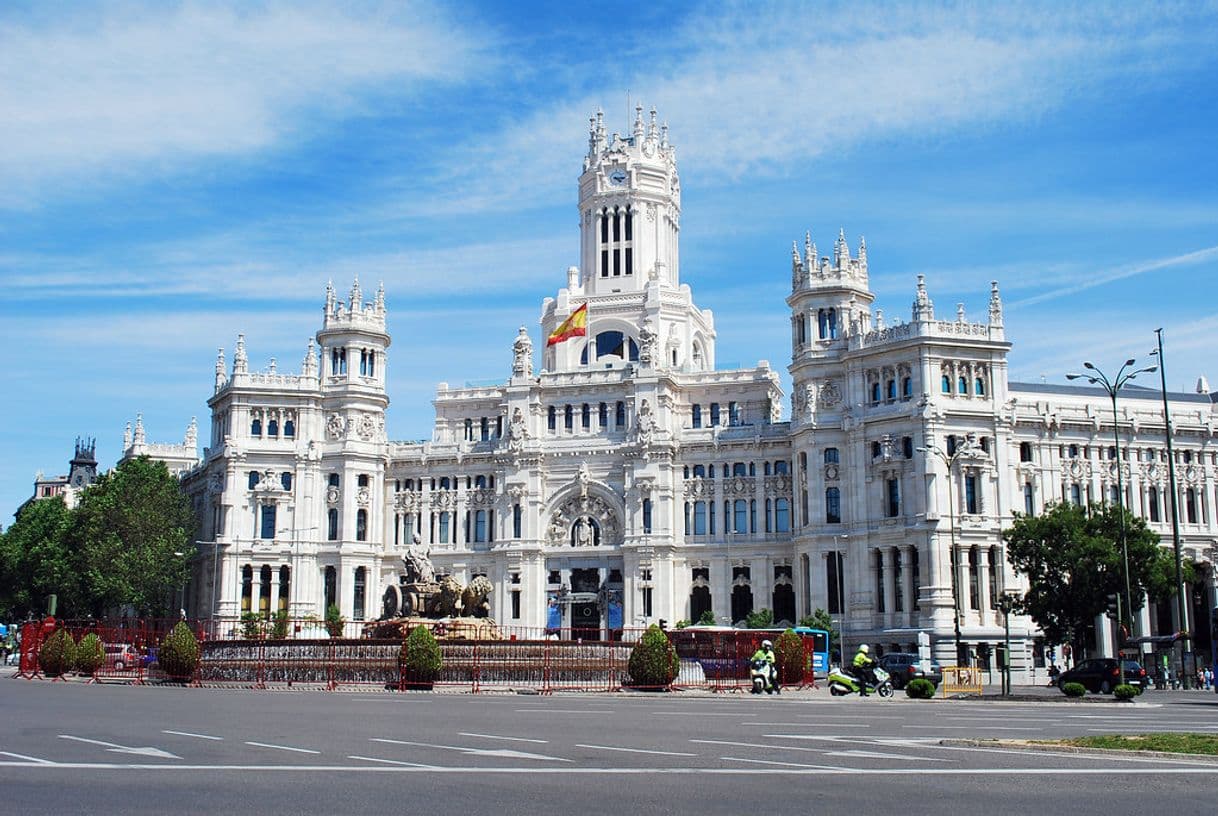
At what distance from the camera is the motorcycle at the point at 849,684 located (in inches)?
1954

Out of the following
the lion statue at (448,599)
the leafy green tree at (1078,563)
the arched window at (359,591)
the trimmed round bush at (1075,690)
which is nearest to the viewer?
the trimmed round bush at (1075,690)

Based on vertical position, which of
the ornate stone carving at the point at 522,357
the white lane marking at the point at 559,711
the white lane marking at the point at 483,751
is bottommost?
the white lane marking at the point at 559,711

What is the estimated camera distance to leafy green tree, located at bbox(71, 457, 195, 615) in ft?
334

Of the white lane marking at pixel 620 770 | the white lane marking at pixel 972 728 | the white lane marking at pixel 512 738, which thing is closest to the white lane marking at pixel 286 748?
the white lane marking at pixel 620 770

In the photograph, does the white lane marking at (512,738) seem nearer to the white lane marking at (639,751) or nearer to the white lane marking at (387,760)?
the white lane marking at (639,751)

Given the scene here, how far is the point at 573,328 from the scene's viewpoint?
109 m

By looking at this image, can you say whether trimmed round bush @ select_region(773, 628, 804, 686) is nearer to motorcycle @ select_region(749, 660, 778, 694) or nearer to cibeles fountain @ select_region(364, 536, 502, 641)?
motorcycle @ select_region(749, 660, 778, 694)

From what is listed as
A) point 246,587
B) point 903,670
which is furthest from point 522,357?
point 903,670

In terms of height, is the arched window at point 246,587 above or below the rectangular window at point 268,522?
below

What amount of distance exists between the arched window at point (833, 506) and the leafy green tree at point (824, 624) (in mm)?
6532

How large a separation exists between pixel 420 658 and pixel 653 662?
899 centimetres

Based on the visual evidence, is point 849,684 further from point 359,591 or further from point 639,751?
point 359,591

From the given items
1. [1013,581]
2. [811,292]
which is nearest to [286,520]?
[811,292]

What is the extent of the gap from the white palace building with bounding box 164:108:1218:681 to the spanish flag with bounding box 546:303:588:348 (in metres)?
0.53
